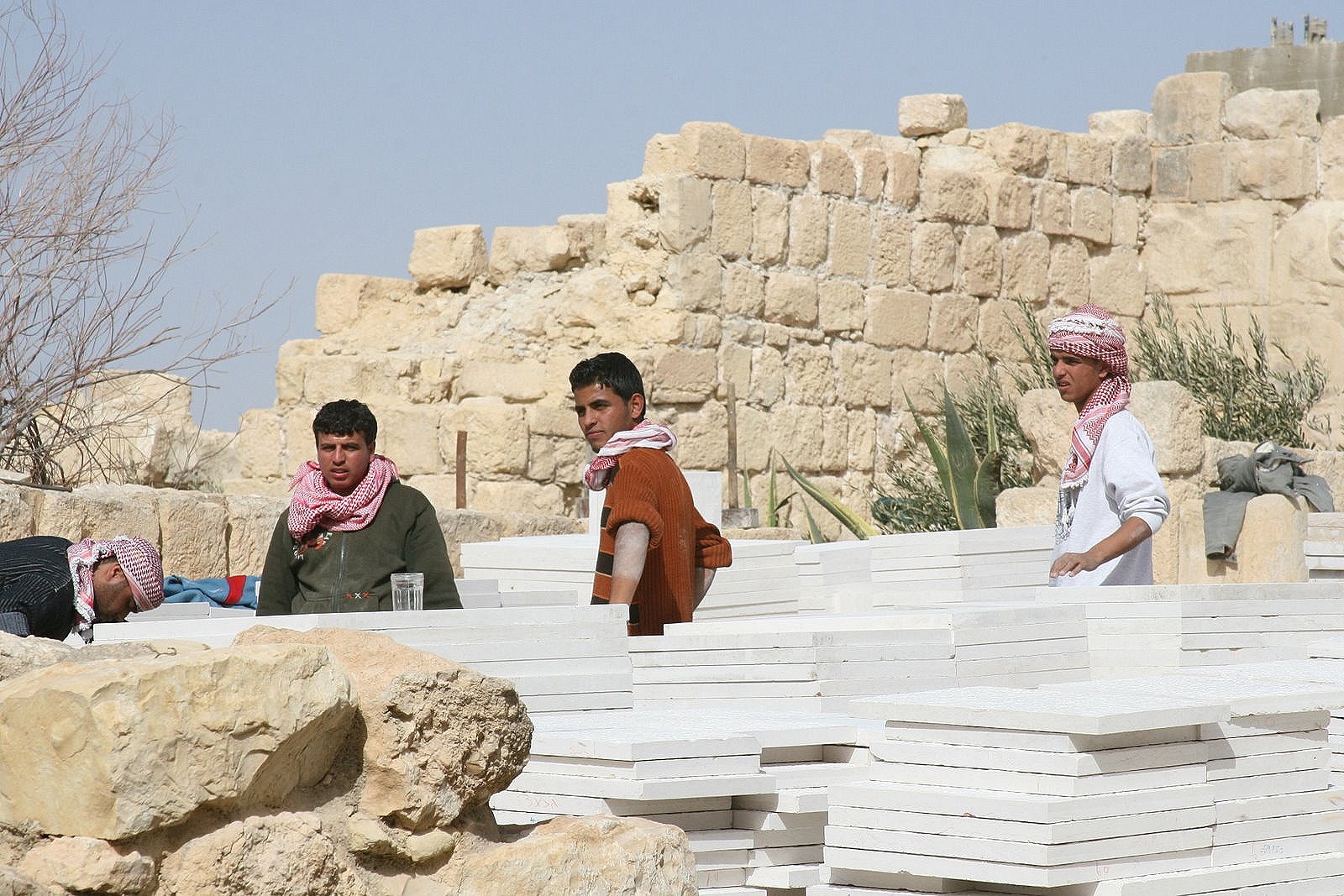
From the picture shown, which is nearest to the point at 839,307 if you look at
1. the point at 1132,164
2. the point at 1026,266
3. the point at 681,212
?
the point at 681,212

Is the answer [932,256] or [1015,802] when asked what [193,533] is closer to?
[1015,802]

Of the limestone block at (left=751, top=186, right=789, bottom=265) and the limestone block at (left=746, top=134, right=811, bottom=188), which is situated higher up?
the limestone block at (left=746, top=134, right=811, bottom=188)

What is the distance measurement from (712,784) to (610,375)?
1708mm

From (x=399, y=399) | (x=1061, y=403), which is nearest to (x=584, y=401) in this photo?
(x=1061, y=403)

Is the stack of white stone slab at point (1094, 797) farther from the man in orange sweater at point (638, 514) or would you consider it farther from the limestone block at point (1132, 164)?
the limestone block at point (1132, 164)

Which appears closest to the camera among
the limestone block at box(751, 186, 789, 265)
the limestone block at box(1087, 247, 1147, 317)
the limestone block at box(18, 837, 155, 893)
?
the limestone block at box(18, 837, 155, 893)

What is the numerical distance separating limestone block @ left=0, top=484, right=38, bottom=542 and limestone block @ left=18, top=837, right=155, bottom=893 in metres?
4.27

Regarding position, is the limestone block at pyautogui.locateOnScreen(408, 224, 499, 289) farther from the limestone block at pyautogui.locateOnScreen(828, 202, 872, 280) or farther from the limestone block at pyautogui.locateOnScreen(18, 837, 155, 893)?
the limestone block at pyautogui.locateOnScreen(18, 837, 155, 893)

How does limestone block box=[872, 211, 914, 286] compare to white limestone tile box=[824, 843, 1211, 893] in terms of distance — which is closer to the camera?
white limestone tile box=[824, 843, 1211, 893]

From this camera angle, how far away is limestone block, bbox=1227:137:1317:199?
574 inches

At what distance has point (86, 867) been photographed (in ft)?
8.42

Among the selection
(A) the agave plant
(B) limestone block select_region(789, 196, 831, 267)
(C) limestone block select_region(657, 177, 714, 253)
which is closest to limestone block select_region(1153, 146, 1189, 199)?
(B) limestone block select_region(789, 196, 831, 267)

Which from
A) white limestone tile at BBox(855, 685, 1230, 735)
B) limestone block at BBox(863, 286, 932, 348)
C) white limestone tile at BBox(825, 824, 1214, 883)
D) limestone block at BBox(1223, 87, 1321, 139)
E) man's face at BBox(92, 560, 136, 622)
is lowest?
white limestone tile at BBox(825, 824, 1214, 883)

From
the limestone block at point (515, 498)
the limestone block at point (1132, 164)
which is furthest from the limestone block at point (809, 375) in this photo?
the limestone block at point (1132, 164)
